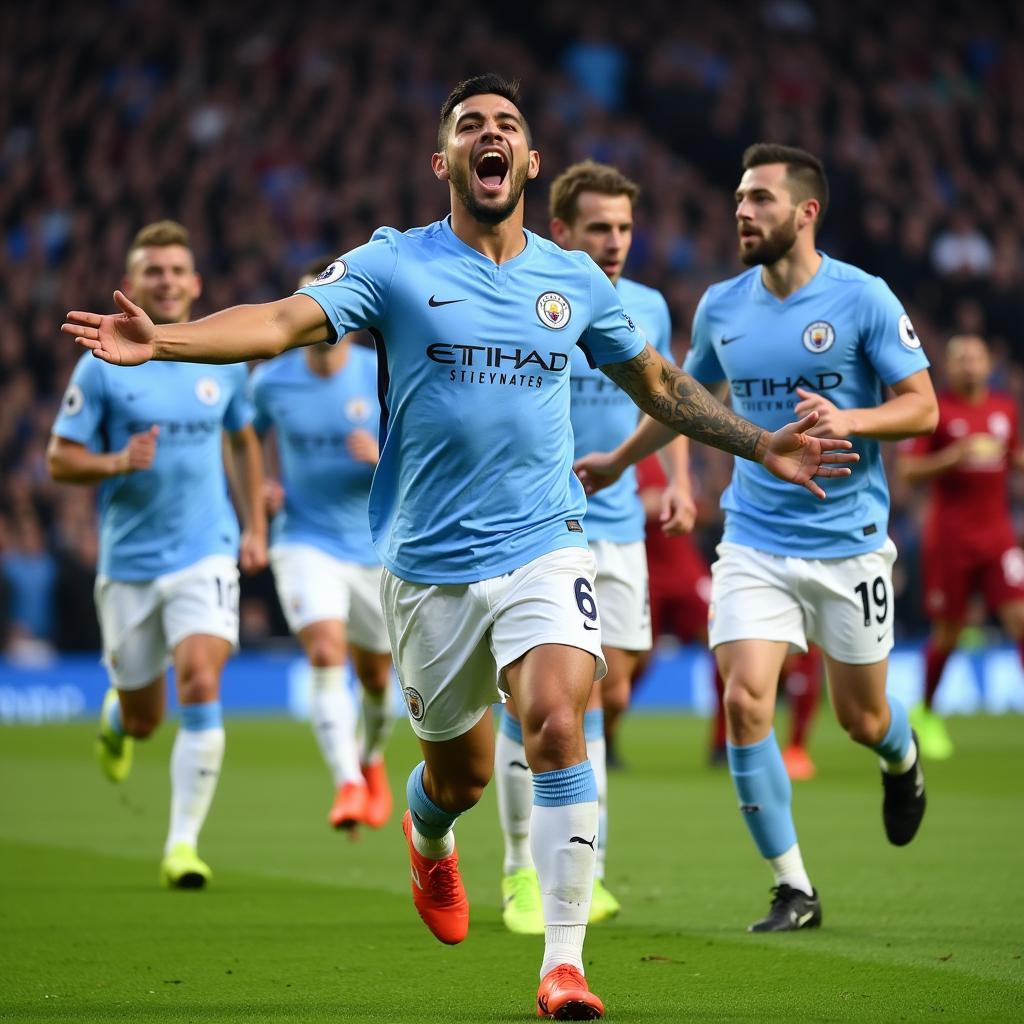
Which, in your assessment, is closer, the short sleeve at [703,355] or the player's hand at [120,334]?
the player's hand at [120,334]

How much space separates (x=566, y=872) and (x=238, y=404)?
441 centimetres

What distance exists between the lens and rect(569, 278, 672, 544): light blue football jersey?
761cm

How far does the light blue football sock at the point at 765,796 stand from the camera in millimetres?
6629

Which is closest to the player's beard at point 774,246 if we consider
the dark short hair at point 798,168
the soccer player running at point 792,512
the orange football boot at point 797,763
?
the soccer player running at point 792,512

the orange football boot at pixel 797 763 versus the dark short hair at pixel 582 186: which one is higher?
the dark short hair at pixel 582 186

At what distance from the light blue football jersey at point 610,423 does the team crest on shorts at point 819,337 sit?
939mm

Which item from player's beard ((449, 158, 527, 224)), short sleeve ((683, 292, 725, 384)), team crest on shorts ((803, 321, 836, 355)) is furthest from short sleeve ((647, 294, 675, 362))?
player's beard ((449, 158, 527, 224))

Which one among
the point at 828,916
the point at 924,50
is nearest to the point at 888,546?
the point at 828,916

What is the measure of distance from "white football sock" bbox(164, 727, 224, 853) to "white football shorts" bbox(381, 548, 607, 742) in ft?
9.12

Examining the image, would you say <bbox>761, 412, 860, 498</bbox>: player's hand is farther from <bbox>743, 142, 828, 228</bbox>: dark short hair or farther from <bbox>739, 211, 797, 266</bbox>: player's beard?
<bbox>743, 142, 828, 228</bbox>: dark short hair

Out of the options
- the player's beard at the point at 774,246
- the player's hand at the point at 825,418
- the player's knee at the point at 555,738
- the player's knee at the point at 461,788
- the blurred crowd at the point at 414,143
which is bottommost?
the player's knee at the point at 461,788

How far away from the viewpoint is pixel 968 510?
1326 cm

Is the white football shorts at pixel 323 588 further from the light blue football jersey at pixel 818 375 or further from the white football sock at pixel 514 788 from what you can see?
the light blue football jersey at pixel 818 375

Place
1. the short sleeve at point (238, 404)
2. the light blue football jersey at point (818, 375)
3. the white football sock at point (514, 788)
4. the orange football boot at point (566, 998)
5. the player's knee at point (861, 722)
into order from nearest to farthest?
the orange football boot at point (566, 998) < the light blue football jersey at point (818, 375) < the player's knee at point (861, 722) < the white football sock at point (514, 788) < the short sleeve at point (238, 404)
